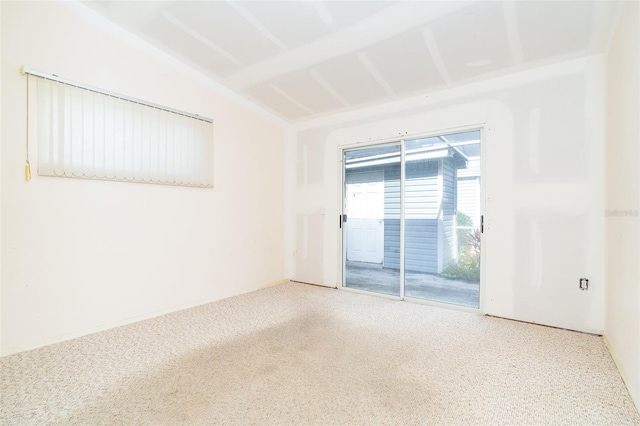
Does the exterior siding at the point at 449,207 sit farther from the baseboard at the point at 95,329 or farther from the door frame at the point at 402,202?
the baseboard at the point at 95,329

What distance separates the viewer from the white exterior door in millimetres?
4309

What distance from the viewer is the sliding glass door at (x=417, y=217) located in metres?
3.48

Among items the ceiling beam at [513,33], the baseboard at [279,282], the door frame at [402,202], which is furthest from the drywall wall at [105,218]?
the ceiling beam at [513,33]

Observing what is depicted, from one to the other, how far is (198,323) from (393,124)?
123 inches

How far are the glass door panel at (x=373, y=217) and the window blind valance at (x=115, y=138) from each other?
6.64ft

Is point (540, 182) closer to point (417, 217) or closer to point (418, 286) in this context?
point (417, 217)

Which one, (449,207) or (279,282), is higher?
(449,207)

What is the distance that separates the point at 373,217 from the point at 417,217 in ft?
2.24

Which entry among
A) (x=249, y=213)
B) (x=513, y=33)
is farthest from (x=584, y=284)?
(x=249, y=213)

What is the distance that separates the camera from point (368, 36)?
2395 mm

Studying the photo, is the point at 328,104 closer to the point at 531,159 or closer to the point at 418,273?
the point at 531,159

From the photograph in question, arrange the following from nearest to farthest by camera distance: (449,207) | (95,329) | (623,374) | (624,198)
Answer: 1. (623,374)
2. (624,198)
3. (95,329)
4. (449,207)

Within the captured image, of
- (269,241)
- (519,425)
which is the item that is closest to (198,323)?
(269,241)

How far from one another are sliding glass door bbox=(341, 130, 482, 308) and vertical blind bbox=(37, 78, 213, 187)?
2.01m
